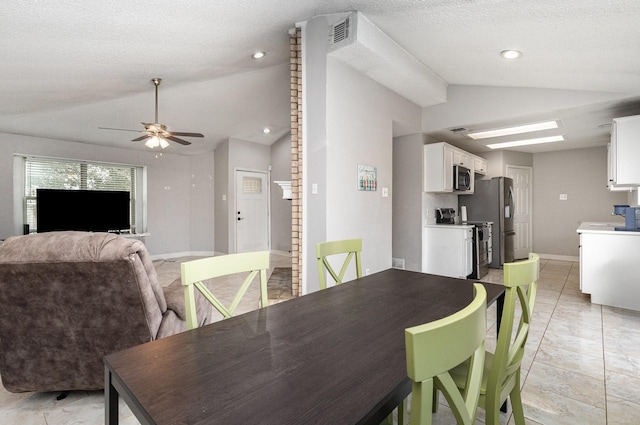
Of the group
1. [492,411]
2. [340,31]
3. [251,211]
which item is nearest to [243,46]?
[340,31]

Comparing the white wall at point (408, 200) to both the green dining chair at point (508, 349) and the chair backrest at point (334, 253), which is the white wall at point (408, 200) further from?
the green dining chair at point (508, 349)

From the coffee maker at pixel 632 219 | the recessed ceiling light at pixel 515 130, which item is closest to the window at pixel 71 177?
the recessed ceiling light at pixel 515 130

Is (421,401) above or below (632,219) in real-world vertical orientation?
below

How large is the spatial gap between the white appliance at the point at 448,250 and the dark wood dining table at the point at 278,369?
11.5 feet

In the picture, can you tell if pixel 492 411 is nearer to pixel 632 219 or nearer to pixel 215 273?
pixel 215 273

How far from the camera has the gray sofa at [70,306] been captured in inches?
65.5

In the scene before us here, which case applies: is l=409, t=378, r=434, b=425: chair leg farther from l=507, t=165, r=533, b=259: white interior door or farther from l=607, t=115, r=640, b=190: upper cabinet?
l=507, t=165, r=533, b=259: white interior door

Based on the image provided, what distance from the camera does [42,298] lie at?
172cm

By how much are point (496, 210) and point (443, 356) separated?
591 cm

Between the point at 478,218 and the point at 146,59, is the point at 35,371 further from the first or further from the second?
the point at 478,218

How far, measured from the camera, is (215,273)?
146cm

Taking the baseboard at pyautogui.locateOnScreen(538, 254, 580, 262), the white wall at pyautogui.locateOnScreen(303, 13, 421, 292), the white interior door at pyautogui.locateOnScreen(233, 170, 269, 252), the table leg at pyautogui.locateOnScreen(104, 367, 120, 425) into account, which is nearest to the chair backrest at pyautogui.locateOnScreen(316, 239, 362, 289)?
the white wall at pyautogui.locateOnScreen(303, 13, 421, 292)

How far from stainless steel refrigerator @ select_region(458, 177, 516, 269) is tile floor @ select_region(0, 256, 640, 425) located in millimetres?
2416

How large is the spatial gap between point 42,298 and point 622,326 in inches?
180
